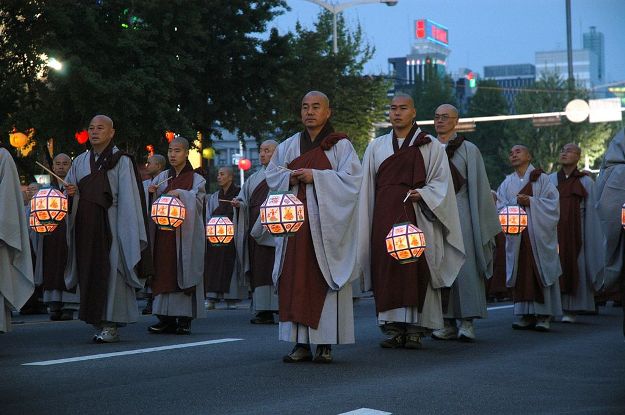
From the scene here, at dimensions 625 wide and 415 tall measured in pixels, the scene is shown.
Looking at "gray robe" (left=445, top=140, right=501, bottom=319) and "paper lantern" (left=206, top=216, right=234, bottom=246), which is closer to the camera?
"gray robe" (left=445, top=140, right=501, bottom=319)

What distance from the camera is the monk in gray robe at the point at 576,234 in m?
15.8

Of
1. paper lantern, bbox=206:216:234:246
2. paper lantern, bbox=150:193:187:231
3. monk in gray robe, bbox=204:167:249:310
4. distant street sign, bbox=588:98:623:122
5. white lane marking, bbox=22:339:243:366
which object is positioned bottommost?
white lane marking, bbox=22:339:243:366

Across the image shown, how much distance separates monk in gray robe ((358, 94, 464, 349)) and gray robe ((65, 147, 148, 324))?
2123 mm

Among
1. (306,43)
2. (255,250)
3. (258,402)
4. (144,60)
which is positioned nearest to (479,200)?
(255,250)

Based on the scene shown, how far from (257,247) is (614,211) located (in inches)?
327

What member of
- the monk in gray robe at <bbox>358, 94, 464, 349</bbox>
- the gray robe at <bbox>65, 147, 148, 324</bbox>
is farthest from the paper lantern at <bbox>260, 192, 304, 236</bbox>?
the gray robe at <bbox>65, 147, 148, 324</bbox>

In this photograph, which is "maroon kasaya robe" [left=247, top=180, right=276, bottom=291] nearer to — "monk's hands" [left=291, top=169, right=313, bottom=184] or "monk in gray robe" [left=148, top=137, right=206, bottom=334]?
"monk in gray robe" [left=148, top=137, right=206, bottom=334]

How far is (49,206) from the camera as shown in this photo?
10.8 metres

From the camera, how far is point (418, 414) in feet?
22.2

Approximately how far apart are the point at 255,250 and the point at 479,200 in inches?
172

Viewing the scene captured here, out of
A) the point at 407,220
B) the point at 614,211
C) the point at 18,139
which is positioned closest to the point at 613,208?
the point at 614,211

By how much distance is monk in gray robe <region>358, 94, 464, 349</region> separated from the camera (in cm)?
1065

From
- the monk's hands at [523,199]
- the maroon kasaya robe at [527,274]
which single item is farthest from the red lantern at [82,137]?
the monk's hands at [523,199]

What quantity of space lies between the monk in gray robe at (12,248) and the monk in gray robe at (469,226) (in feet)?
13.4
